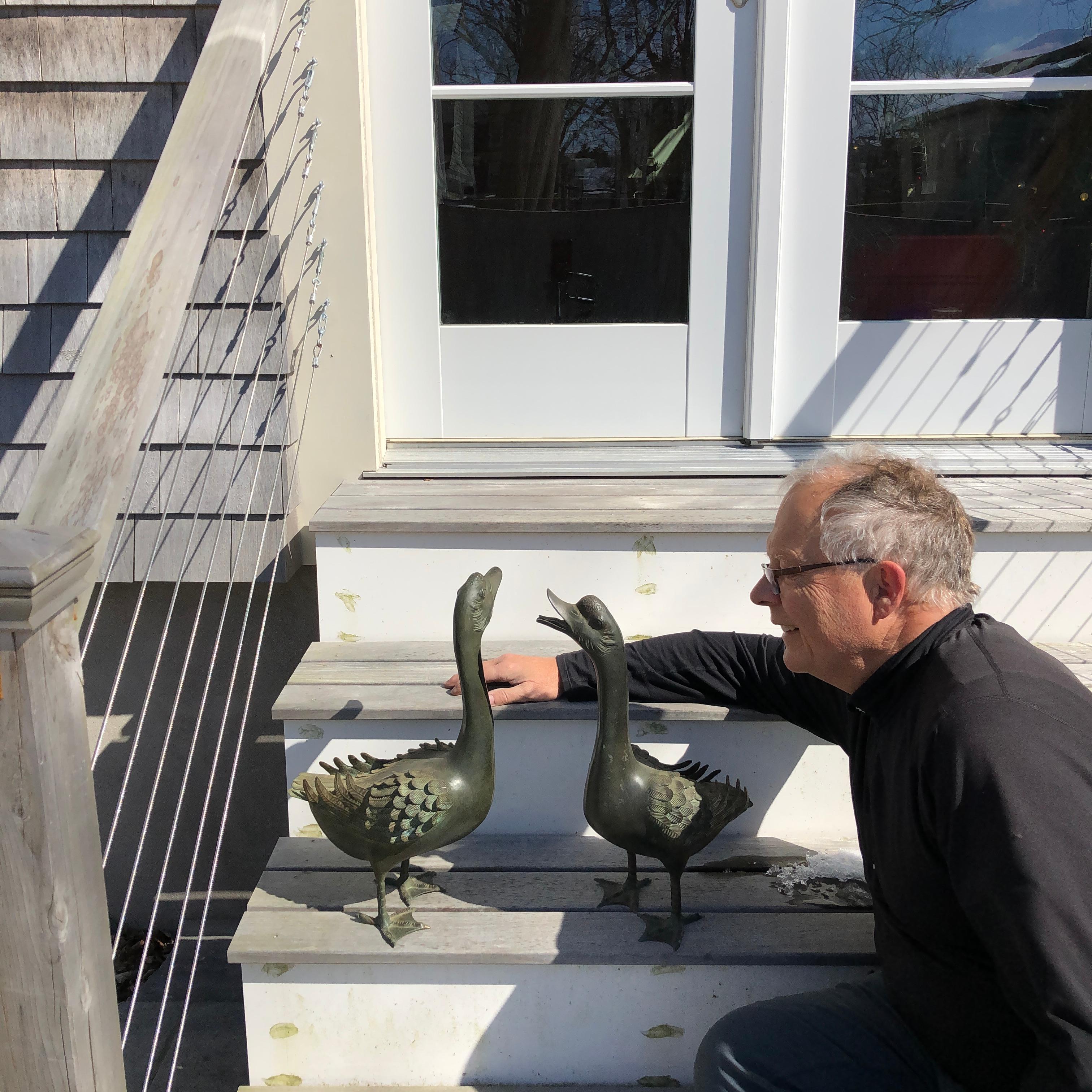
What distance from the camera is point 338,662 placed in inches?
80.1

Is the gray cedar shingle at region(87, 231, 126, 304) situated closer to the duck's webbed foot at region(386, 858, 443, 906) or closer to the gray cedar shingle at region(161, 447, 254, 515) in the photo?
the gray cedar shingle at region(161, 447, 254, 515)

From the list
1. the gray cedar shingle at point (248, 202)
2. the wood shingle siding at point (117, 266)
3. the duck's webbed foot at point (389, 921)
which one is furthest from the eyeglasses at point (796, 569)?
the gray cedar shingle at point (248, 202)

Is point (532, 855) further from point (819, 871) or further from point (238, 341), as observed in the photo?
point (238, 341)

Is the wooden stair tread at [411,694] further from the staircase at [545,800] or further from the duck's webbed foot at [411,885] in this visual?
the duck's webbed foot at [411,885]

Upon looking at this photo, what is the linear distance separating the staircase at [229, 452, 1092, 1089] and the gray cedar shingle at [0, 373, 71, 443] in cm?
81

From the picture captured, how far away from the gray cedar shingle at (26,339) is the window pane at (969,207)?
2.08 meters

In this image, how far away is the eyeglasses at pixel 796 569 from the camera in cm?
130

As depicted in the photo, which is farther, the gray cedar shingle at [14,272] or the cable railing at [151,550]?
the gray cedar shingle at [14,272]

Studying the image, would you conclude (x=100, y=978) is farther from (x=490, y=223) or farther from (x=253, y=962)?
(x=490, y=223)

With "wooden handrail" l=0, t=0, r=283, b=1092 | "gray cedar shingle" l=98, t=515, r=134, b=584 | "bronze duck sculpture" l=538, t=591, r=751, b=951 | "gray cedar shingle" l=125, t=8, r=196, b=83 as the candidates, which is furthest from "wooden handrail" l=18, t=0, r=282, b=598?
"gray cedar shingle" l=98, t=515, r=134, b=584

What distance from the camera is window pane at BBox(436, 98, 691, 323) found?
8.66 feet

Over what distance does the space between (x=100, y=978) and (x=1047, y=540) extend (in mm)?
1819

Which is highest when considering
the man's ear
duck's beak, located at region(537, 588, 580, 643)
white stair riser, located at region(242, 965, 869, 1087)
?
the man's ear

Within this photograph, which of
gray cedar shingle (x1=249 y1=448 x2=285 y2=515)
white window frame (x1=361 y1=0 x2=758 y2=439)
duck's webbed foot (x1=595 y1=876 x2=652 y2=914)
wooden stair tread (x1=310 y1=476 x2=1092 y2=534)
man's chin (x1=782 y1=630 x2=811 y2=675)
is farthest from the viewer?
white window frame (x1=361 y1=0 x2=758 y2=439)
